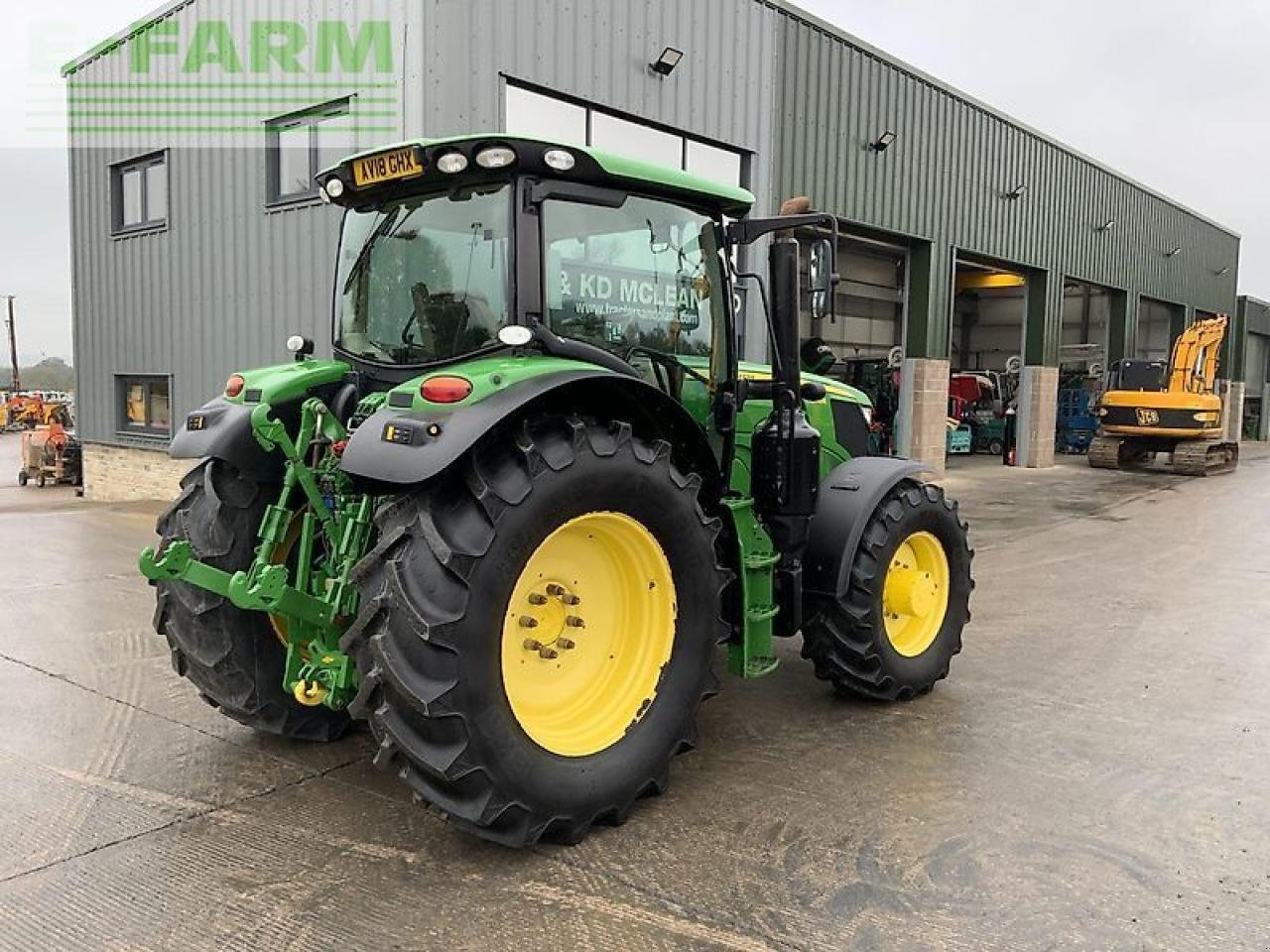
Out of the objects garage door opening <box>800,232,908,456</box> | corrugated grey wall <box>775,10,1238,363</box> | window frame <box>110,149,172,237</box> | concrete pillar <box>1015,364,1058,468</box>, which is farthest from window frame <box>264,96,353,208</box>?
concrete pillar <box>1015,364,1058,468</box>

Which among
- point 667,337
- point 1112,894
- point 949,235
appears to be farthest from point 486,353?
point 949,235

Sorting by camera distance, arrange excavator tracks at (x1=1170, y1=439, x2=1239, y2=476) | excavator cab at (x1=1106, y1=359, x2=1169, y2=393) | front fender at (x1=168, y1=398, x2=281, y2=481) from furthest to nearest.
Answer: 1. excavator cab at (x1=1106, y1=359, x2=1169, y2=393)
2. excavator tracks at (x1=1170, y1=439, x2=1239, y2=476)
3. front fender at (x1=168, y1=398, x2=281, y2=481)

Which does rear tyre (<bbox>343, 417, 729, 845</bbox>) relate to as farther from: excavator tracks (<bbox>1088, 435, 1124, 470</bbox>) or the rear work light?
excavator tracks (<bbox>1088, 435, 1124, 470</bbox>)

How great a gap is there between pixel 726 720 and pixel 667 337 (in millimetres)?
1816

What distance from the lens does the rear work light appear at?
10.1ft

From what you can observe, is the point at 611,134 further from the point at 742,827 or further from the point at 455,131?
the point at 742,827

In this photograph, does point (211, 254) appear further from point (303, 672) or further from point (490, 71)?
point (303, 672)

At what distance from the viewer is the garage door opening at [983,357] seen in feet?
73.7

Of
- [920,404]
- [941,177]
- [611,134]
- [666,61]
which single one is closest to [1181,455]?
[920,404]

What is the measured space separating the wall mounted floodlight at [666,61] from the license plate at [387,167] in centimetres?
752

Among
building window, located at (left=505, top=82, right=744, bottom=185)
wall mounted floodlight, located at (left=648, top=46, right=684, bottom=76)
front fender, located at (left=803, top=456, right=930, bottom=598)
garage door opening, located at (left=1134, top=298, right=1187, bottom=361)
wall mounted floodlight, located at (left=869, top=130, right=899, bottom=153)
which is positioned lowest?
front fender, located at (left=803, top=456, right=930, bottom=598)

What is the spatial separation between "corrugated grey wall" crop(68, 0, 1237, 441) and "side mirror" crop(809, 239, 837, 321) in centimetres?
497

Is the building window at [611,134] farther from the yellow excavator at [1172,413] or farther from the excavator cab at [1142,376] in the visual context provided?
the excavator cab at [1142,376]

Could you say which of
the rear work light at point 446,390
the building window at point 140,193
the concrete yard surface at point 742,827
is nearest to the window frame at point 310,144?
the building window at point 140,193
